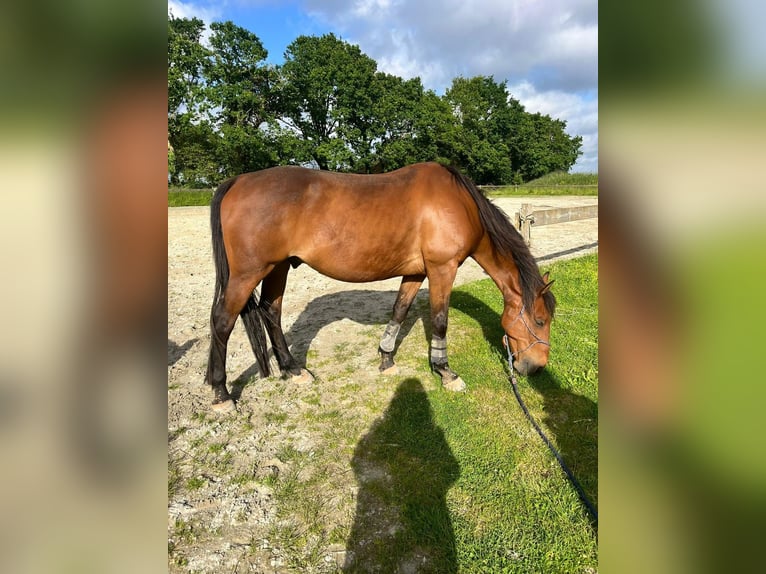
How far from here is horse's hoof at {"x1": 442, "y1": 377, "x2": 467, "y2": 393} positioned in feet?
11.9

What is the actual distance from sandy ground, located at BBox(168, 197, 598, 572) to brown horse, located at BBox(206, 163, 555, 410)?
32cm

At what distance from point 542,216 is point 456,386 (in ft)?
13.7

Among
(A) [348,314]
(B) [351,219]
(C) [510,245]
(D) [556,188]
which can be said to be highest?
(D) [556,188]

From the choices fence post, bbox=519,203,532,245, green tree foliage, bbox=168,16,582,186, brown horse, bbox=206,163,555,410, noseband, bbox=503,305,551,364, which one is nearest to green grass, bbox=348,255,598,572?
noseband, bbox=503,305,551,364

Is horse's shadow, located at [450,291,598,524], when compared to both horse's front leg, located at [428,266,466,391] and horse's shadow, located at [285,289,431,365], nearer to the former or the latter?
horse's front leg, located at [428,266,466,391]

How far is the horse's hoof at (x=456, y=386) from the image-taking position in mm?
3627

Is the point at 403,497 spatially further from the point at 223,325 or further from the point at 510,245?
the point at 510,245

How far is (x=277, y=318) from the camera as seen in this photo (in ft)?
13.3

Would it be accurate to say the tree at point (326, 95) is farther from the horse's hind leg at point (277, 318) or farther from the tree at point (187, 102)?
the horse's hind leg at point (277, 318)

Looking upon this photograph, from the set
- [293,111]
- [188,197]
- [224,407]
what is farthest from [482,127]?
[224,407]
